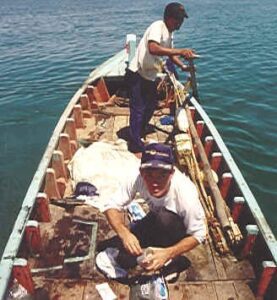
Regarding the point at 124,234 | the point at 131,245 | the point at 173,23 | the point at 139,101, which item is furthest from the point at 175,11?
the point at 131,245

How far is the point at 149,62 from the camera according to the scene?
6820 mm

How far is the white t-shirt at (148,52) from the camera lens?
6.34 metres

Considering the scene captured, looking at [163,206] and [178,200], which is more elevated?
[178,200]

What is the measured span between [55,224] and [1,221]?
11.1 feet

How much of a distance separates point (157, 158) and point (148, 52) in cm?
360

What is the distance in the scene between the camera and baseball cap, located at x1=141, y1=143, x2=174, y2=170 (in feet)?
12.1

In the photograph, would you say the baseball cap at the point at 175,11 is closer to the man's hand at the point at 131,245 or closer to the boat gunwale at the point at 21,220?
the boat gunwale at the point at 21,220

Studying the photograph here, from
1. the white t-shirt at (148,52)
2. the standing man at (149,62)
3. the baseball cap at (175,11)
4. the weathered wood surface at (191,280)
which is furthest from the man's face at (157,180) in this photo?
the baseball cap at (175,11)

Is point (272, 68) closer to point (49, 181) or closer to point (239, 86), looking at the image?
point (239, 86)

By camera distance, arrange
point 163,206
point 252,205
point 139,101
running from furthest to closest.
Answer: point 139,101 < point 252,205 < point 163,206

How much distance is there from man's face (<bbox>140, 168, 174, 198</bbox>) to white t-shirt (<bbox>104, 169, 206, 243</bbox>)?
0.34 ft

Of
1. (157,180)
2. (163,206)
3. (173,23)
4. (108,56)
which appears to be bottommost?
(163,206)

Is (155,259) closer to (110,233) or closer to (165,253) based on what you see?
(165,253)

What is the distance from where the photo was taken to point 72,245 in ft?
16.9
